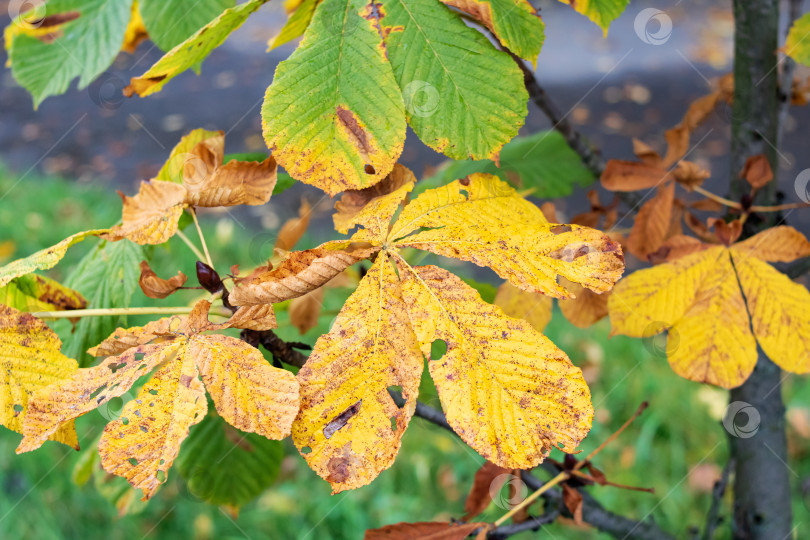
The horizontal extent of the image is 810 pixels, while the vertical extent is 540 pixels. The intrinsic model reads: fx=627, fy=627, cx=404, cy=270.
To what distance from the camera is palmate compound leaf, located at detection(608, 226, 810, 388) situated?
66 cm

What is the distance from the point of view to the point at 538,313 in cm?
78

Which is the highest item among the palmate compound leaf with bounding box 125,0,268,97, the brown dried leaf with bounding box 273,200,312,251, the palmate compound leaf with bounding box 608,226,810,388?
the palmate compound leaf with bounding box 125,0,268,97

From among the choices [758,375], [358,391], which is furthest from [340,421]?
[758,375]

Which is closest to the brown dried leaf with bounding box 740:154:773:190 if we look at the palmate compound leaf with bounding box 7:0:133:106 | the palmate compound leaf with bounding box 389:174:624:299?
the palmate compound leaf with bounding box 389:174:624:299

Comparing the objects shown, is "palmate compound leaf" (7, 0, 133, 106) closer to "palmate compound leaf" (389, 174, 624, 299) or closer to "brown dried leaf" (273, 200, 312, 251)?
"brown dried leaf" (273, 200, 312, 251)

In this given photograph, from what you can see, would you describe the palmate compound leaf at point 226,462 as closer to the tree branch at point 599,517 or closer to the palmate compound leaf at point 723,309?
the tree branch at point 599,517

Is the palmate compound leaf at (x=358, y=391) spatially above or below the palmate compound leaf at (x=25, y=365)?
above

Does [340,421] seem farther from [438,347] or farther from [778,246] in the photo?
[778,246]

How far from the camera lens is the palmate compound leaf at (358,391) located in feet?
1.49

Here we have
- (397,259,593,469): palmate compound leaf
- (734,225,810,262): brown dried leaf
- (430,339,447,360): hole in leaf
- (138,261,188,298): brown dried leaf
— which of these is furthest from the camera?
(430,339,447,360): hole in leaf

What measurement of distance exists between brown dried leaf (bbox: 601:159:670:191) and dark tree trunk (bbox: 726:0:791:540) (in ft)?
0.68

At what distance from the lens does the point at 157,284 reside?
568mm

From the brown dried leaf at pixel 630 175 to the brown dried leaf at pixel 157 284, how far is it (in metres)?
0.53

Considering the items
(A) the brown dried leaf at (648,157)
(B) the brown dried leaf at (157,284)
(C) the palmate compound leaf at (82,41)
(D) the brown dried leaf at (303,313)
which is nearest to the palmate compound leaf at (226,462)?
(D) the brown dried leaf at (303,313)
